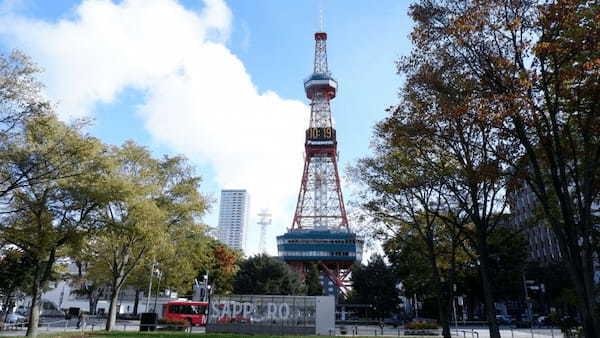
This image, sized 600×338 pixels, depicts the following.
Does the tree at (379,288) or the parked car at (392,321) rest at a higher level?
the tree at (379,288)

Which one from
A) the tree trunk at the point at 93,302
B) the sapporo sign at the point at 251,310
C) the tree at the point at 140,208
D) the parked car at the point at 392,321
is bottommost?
the parked car at the point at 392,321

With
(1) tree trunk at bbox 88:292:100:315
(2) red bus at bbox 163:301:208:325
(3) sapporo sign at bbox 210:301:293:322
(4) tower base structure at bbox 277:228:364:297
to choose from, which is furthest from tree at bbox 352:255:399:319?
(1) tree trunk at bbox 88:292:100:315

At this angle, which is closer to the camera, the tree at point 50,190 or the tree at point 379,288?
the tree at point 50,190

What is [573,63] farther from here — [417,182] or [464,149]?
Answer: [417,182]

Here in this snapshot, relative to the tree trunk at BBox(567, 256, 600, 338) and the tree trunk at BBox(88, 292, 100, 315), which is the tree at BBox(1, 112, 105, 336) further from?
the tree trunk at BBox(88, 292, 100, 315)

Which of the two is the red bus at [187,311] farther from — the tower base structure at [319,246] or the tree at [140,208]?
the tower base structure at [319,246]

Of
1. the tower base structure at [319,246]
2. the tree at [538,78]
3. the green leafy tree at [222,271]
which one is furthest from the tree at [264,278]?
the tree at [538,78]

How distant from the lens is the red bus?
122 ft

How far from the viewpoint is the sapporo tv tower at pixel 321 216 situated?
80.3m

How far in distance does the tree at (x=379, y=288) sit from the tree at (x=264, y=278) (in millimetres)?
9982

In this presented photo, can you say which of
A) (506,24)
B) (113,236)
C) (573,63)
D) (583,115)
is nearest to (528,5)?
(506,24)

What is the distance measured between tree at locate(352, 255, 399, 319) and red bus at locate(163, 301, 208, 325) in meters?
24.4

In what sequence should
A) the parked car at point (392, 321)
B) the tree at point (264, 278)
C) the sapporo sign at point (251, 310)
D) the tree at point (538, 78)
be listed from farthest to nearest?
the parked car at point (392, 321), the tree at point (264, 278), the sapporo sign at point (251, 310), the tree at point (538, 78)

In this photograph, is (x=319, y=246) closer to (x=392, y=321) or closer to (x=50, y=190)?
(x=392, y=321)
